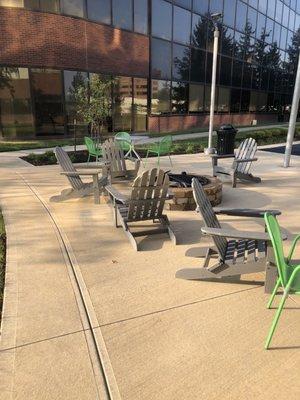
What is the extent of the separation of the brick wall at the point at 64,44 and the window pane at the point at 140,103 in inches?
30.9

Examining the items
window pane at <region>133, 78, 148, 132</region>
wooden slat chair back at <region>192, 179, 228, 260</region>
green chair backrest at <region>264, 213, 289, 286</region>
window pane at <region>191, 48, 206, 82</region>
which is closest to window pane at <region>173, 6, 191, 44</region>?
window pane at <region>191, 48, 206, 82</region>

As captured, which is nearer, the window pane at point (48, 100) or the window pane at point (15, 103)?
the window pane at point (15, 103)

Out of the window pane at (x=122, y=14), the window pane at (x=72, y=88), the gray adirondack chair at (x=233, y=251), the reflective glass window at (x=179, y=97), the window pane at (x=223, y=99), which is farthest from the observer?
the window pane at (x=223, y=99)

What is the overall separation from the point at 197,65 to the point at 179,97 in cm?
273

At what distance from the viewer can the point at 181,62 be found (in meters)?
21.9

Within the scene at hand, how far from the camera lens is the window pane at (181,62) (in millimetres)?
21391

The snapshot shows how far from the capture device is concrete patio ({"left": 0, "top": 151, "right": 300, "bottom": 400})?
2.39 metres

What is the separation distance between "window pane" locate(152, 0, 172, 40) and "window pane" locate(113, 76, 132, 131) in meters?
3.44

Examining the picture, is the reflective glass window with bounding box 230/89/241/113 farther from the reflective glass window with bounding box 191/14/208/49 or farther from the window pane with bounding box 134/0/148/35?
the window pane with bounding box 134/0/148/35

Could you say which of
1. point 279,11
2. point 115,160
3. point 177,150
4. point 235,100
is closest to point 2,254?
point 115,160

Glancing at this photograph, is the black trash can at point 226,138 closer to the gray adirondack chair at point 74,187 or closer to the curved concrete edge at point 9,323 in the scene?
the gray adirondack chair at point 74,187

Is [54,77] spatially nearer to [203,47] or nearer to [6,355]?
[203,47]

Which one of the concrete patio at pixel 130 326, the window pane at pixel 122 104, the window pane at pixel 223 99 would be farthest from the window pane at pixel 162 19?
the concrete patio at pixel 130 326

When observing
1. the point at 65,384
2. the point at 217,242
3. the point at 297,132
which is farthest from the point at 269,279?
the point at 297,132
